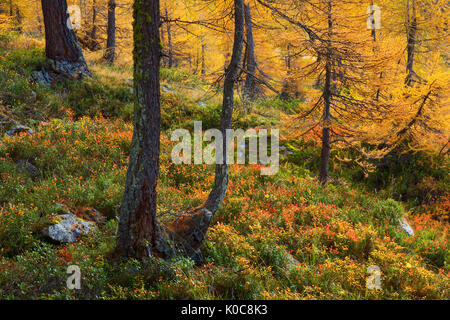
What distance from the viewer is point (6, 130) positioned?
887 centimetres

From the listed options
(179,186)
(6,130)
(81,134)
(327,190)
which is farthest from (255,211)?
(6,130)

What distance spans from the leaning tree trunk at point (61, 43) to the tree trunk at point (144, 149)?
9.64m

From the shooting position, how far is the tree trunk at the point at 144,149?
438 cm

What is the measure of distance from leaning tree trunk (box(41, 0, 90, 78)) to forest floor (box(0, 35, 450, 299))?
0.73m

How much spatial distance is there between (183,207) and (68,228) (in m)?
2.48

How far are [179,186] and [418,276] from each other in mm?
6232

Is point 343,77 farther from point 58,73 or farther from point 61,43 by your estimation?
point 58,73

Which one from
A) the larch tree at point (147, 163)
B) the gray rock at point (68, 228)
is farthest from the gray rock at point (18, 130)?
the larch tree at point (147, 163)

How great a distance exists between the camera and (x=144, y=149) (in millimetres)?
4645

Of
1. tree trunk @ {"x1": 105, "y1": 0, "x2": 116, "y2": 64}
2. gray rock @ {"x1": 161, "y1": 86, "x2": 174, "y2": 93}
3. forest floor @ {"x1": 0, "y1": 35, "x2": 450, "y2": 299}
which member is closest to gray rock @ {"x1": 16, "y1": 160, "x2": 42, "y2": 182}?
forest floor @ {"x1": 0, "y1": 35, "x2": 450, "y2": 299}

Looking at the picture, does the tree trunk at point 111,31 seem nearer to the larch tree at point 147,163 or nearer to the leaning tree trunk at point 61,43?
the leaning tree trunk at point 61,43

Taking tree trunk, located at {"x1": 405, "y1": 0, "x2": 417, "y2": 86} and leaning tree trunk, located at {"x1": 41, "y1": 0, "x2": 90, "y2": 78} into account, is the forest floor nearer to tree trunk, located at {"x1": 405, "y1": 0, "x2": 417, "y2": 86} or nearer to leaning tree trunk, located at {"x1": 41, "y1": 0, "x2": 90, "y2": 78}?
leaning tree trunk, located at {"x1": 41, "y1": 0, "x2": 90, "y2": 78}

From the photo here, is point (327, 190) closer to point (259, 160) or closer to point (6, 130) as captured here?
point (259, 160)
